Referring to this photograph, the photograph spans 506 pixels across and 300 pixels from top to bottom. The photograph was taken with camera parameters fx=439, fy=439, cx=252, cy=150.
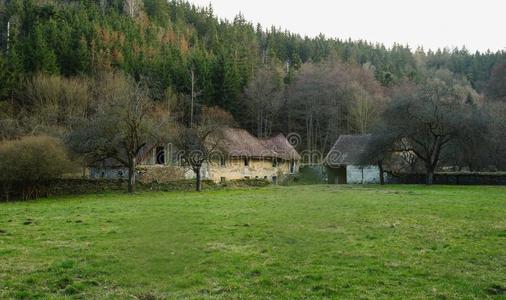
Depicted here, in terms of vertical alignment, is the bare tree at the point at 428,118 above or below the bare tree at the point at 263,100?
below

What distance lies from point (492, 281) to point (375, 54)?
364ft

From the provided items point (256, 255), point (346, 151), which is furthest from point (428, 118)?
point (256, 255)

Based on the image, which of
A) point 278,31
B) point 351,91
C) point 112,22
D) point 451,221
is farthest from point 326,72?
point 451,221

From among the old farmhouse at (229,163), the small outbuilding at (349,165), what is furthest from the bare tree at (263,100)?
the small outbuilding at (349,165)

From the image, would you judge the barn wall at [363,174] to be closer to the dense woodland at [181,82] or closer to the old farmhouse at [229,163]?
the dense woodland at [181,82]

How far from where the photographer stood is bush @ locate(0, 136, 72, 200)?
30609mm

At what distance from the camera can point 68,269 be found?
9320 mm

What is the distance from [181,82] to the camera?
5834 centimetres

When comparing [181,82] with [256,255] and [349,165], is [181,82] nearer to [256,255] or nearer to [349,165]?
[349,165]

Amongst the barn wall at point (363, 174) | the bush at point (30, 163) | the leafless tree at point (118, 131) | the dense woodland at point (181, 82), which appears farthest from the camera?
the barn wall at point (363, 174)

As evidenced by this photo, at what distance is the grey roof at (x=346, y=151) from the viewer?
51.3 m

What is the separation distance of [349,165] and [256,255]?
1647 inches

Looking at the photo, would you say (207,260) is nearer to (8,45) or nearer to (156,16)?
(8,45)

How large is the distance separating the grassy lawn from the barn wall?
31447mm
